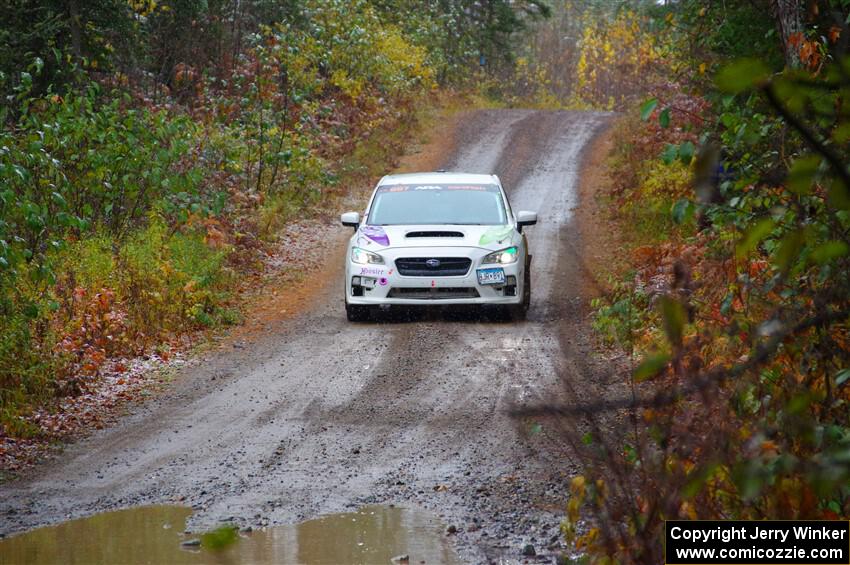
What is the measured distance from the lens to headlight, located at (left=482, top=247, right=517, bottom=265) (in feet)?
42.3

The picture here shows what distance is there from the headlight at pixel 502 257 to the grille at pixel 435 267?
25cm

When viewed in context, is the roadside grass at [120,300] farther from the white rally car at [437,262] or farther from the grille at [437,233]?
the grille at [437,233]

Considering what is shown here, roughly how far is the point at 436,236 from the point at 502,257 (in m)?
0.87

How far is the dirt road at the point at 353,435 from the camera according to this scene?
22.0 feet

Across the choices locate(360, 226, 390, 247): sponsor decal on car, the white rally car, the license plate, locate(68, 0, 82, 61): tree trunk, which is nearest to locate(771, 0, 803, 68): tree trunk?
the white rally car

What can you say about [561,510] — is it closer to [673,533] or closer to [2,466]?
[673,533]

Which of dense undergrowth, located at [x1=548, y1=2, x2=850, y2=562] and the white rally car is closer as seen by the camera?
dense undergrowth, located at [x1=548, y1=2, x2=850, y2=562]

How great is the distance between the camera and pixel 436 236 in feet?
43.2

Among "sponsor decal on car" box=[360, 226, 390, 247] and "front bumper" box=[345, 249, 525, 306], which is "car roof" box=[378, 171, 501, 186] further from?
"front bumper" box=[345, 249, 525, 306]

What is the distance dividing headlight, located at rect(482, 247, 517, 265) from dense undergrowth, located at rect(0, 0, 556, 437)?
3.34 metres

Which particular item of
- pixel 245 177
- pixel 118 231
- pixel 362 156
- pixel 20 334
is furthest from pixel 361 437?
pixel 362 156

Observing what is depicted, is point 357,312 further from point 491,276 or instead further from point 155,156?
point 155,156

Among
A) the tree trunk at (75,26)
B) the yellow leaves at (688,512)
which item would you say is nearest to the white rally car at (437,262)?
the tree trunk at (75,26)

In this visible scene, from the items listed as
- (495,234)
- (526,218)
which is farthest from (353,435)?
(526,218)
